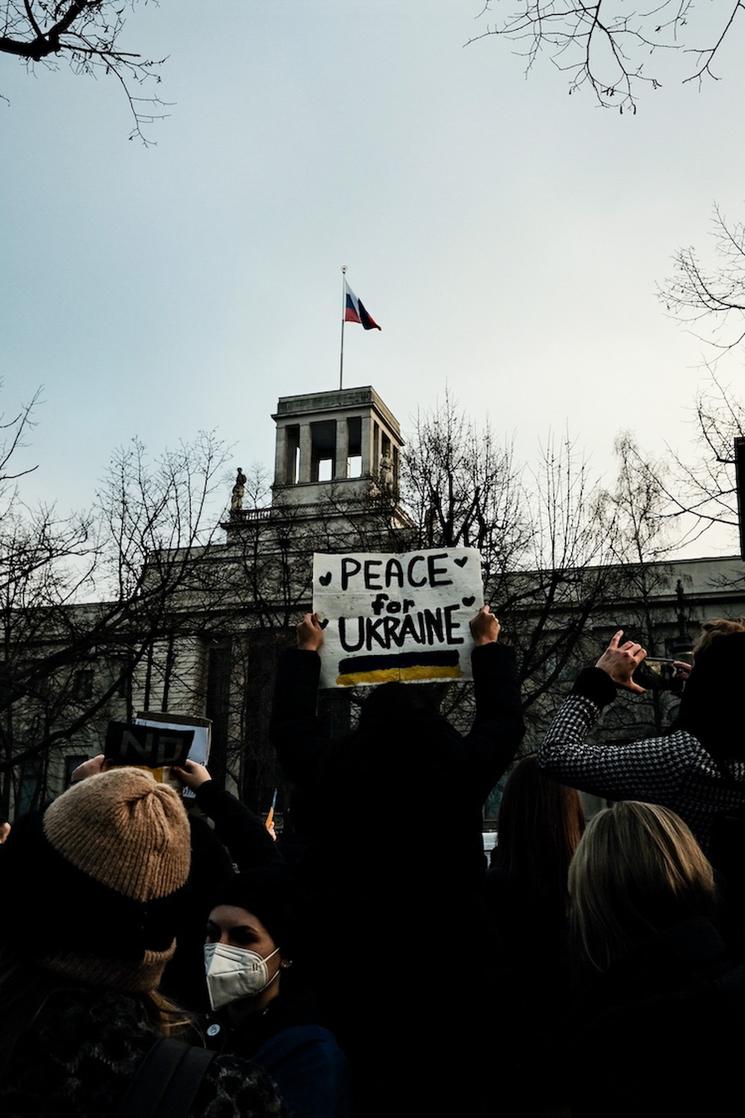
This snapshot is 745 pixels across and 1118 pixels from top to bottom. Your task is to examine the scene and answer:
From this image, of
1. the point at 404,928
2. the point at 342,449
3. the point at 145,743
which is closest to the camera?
the point at 404,928

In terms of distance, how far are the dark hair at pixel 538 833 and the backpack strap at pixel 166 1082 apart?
1723 millimetres

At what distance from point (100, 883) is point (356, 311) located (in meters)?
47.4

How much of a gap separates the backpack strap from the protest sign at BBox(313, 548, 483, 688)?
278 cm

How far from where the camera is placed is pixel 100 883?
5.36ft

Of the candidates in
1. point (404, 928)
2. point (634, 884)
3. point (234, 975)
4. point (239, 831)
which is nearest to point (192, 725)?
point (239, 831)

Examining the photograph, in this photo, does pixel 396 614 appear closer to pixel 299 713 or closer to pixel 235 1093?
pixel 299 713

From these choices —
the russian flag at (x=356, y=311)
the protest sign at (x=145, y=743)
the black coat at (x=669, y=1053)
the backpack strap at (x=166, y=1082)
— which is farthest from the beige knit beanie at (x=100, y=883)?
the russian flag at (x=356, y=311)

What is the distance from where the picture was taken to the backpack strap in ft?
4.66

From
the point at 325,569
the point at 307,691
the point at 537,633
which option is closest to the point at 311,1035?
the point at 307,691

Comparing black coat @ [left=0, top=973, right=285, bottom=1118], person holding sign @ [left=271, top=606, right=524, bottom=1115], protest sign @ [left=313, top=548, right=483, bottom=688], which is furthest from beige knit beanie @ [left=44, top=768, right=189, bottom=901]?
protest sign @ [left=313, top=548, right=483, bottom=688]

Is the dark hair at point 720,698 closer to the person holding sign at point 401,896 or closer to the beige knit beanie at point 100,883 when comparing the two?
the person holding sign at point 401,896

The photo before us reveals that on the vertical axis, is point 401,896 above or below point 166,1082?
above

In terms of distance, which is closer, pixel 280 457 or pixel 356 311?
pixel 356 311

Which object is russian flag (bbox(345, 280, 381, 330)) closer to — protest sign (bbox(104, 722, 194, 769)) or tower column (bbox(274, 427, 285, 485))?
tower column (bbox(274, 427, 285, 485))
